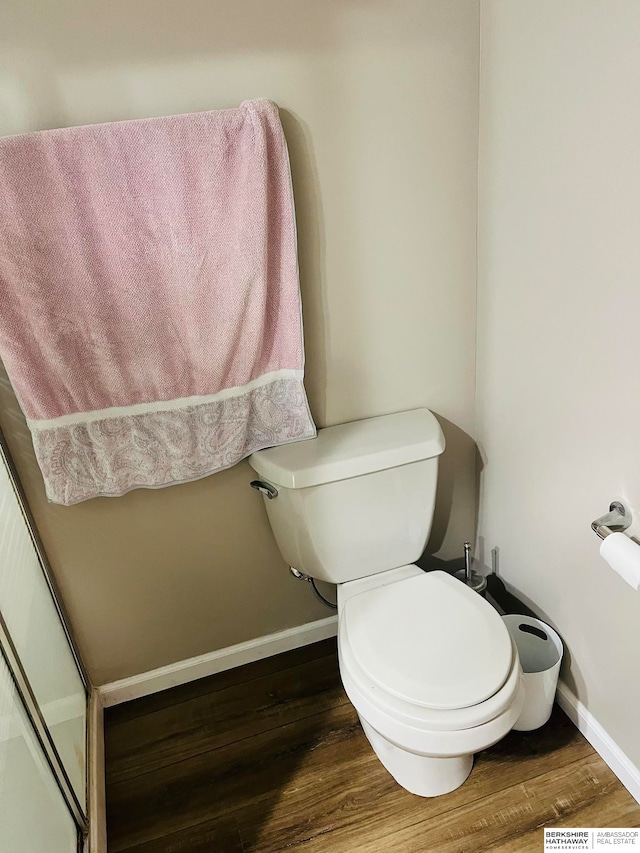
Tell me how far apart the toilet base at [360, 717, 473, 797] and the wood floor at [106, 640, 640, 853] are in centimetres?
2

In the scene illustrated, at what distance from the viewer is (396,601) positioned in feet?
5.22

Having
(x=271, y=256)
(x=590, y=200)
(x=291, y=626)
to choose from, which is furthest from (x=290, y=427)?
(x=590, y=200)

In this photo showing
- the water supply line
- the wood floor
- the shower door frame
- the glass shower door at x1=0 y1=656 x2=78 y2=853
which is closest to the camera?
the glass shower door at x1=0 y1=656 x2=78 y2=853

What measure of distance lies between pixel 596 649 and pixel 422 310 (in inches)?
36.9

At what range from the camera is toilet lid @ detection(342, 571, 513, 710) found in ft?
4.43

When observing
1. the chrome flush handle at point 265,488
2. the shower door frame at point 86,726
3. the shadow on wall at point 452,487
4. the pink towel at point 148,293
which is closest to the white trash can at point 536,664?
the shadow on wall at point 452,487

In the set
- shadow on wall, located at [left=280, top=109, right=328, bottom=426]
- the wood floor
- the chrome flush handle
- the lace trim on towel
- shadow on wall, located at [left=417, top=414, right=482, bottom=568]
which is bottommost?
the wood floor

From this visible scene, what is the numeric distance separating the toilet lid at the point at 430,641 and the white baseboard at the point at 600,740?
1.30 feet

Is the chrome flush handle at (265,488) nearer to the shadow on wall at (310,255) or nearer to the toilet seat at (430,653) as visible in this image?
the shadow on wall at (310,255)

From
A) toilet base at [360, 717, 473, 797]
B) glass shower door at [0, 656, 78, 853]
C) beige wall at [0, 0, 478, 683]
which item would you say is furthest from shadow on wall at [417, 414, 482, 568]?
glass shower door at [0, 656, 78, 853]

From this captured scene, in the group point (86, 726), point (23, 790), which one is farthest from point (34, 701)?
point (86, 726)

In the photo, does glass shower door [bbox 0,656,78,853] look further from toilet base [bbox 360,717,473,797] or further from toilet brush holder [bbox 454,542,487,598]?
toilet brush holder [bbox 454,542,487,598]

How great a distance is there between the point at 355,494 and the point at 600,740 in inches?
33.2

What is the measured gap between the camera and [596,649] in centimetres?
154
